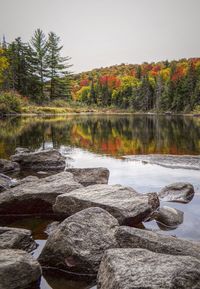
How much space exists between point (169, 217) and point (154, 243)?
215 cm

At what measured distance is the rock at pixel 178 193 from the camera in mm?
8145

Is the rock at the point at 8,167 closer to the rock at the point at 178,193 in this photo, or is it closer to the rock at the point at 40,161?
the rock at the point at 40,161

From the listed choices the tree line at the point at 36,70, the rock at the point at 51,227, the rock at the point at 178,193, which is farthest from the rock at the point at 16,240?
the tree line at the point at 36,70

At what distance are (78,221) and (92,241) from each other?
0.40m

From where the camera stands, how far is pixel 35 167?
1267 cm

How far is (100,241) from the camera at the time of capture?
4.99 metres

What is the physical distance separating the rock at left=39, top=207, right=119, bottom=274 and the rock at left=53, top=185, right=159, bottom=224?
108 centimetres

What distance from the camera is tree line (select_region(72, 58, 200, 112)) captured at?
305ft

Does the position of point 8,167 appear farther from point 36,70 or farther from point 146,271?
point 36,70

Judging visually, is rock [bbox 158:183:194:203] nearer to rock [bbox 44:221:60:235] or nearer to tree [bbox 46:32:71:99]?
rock [bbox 44:221:60:235]

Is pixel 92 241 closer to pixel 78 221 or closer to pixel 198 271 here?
pixel 78 221

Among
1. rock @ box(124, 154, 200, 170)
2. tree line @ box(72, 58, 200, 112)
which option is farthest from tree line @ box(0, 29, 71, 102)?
rock @ box(124, 154, 200, 170)

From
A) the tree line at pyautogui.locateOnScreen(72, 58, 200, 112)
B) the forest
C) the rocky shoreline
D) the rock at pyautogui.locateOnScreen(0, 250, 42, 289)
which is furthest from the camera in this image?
the tree line at pyautogui.locateOnScreen(72, 58, 200, 112)

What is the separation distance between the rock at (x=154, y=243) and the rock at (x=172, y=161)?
25.4 ft
